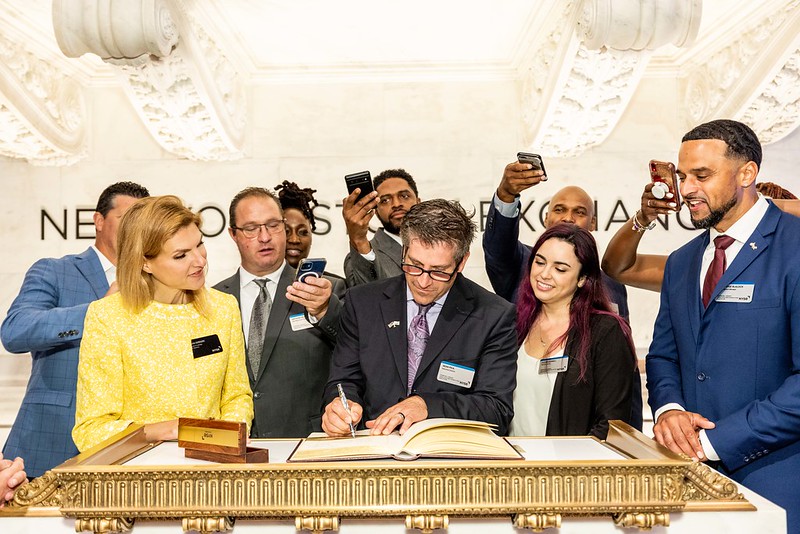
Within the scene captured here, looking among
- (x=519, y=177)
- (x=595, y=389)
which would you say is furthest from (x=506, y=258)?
(x=595, y=389)

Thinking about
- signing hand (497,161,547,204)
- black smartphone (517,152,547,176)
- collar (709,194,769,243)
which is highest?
black smartphone (517,152,547,176)

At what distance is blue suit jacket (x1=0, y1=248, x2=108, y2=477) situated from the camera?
2.98 metres

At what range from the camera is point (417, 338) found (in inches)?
100

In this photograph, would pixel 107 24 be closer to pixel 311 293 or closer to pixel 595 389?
pixel 311 293

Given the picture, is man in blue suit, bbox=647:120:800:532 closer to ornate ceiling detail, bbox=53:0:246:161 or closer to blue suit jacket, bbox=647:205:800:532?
blue suit jacket, bbox=647:205:800:532

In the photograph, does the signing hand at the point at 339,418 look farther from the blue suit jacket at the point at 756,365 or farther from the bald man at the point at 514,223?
Result: the bald man at the point at 514,223

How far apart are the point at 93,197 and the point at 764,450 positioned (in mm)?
5353

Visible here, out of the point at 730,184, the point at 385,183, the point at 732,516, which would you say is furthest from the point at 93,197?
the point at 732,516

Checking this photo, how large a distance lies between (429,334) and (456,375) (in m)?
0.21

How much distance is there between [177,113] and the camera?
5.54 m

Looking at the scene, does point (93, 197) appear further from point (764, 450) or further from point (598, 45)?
point (764, 450)

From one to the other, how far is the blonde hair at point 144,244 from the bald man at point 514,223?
1.34 metres

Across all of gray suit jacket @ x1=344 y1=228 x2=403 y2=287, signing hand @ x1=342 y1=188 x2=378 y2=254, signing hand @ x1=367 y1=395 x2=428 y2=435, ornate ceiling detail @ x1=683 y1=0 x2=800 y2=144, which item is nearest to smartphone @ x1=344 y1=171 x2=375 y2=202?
signing hand @ x1=342 y1=188 x2=378 y2=254

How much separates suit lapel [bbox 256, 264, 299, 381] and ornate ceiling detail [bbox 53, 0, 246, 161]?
7.52 ft
